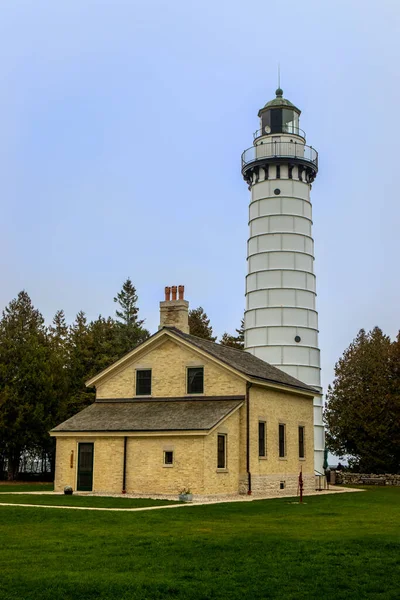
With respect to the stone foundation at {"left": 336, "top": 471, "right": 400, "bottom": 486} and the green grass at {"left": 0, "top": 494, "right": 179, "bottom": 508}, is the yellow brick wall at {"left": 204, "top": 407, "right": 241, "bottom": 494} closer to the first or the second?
the green grass at {"left": 0, "top": 494, "right": 179, "bottom": 508}

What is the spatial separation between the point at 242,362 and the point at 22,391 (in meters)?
16.7

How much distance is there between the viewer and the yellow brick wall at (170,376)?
31875 mm

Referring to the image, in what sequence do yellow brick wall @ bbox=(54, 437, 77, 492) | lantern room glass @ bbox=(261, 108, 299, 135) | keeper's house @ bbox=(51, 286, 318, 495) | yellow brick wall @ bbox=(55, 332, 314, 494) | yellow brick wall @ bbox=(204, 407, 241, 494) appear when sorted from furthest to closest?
lantern room glass @ bbox=(261, 108, 299, 135), yellow brick wall @ bbox=(54, 437, 77, 492), keeper's house @ bbox=(51, 286, 318, 495), yellow brick wall @ bbox=(55, 332, 314, 494), yellow brick wall @ bbox=(204, 407, 241, 494)

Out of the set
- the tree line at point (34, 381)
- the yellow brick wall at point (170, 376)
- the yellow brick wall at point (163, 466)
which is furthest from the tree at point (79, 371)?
the yellow brick wall at point (163, 466)

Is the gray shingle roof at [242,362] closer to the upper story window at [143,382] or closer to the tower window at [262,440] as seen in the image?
the tower window at [262,440]

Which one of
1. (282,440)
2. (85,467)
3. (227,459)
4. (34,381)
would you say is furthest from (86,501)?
(34,381)

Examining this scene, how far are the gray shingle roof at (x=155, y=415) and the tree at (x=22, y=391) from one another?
1236 cm

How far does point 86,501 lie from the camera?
2488 cm

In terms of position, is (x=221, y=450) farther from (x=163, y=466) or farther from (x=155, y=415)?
(x=155, y=415)

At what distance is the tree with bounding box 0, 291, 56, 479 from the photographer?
146ft

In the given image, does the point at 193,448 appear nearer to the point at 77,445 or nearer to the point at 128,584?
the point at 77,445

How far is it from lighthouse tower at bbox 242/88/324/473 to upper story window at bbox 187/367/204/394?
47.2ft

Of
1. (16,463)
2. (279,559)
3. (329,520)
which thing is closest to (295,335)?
(16,463)

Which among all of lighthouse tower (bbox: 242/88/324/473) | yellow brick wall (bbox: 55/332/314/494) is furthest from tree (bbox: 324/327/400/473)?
yellow brick wall (bbox: 55/332/314/494)
